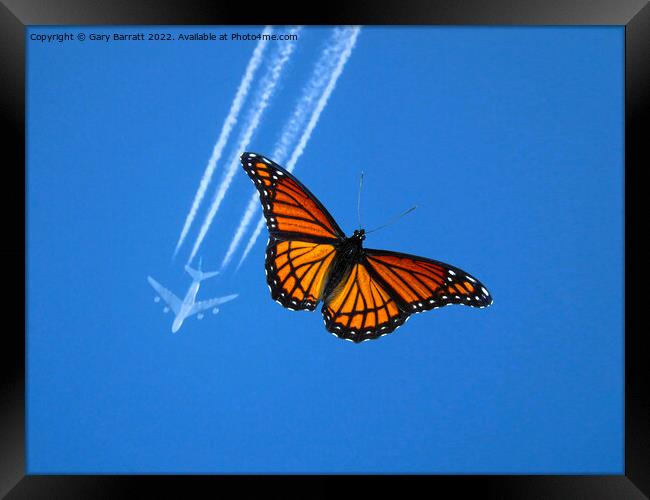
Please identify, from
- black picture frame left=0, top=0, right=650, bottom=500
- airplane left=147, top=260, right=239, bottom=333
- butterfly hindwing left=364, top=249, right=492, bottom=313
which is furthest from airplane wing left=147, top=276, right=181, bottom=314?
butterfly hindwing left=364, top=249, right=492, bottom=313

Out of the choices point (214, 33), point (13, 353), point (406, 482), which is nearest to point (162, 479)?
point (13, 353)

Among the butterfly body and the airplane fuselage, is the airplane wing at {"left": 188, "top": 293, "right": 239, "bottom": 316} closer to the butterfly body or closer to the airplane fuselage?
the airplane fuselage

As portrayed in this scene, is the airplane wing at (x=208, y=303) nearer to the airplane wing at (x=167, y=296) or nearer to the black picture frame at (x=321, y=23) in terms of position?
the airplane wing at (x=167, y=296)

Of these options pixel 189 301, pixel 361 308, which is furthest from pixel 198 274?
pixel 361 308

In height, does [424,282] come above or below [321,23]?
below

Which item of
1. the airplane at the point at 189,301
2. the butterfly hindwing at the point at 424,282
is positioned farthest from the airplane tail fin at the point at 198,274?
the butterfly hindwing at the point at 424,282

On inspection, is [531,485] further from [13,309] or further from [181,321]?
[13,309]

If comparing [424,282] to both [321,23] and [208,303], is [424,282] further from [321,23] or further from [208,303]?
[321,23]
